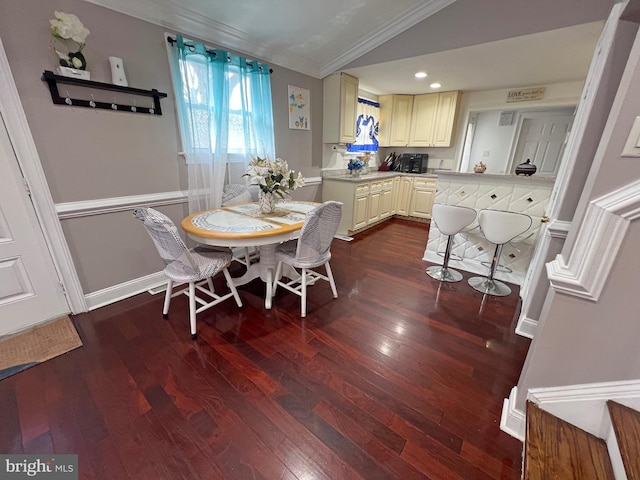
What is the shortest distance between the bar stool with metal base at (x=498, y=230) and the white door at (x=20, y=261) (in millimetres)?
3634

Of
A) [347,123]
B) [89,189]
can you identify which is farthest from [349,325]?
[347,123]

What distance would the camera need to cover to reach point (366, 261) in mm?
3250

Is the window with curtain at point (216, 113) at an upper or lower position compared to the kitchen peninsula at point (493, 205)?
upper

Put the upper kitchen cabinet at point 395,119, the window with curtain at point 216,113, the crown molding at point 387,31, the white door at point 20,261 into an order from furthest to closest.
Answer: the upper kitchen cabinet at point 395,119 < the crown molding at point 387,31 < the window with curtain at point 216,113 < the white door at point 20,261

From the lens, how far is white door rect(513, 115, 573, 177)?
4227mm

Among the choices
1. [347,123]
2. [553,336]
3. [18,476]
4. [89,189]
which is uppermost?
[347,123]

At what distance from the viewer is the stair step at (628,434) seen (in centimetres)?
88

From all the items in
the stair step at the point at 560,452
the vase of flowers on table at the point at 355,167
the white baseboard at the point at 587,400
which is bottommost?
the stair step at the point at 560,452

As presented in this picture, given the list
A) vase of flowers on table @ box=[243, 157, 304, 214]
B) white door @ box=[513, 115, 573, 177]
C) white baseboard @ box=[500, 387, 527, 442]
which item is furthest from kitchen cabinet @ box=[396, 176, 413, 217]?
white baseboard @ box=[500, 387, 527, 442]

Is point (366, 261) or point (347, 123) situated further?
point (347, 123)

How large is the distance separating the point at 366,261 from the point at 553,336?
7.14ft

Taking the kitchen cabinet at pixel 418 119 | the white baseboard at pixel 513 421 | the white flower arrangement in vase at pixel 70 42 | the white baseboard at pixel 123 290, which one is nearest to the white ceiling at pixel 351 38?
the white flower arrangement in vase at pixel 70 42

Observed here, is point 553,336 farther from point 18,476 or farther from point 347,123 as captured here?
point 347,123

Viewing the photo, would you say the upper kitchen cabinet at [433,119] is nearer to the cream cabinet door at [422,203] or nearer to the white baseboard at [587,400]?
the cream cabinet door at [422,203]
